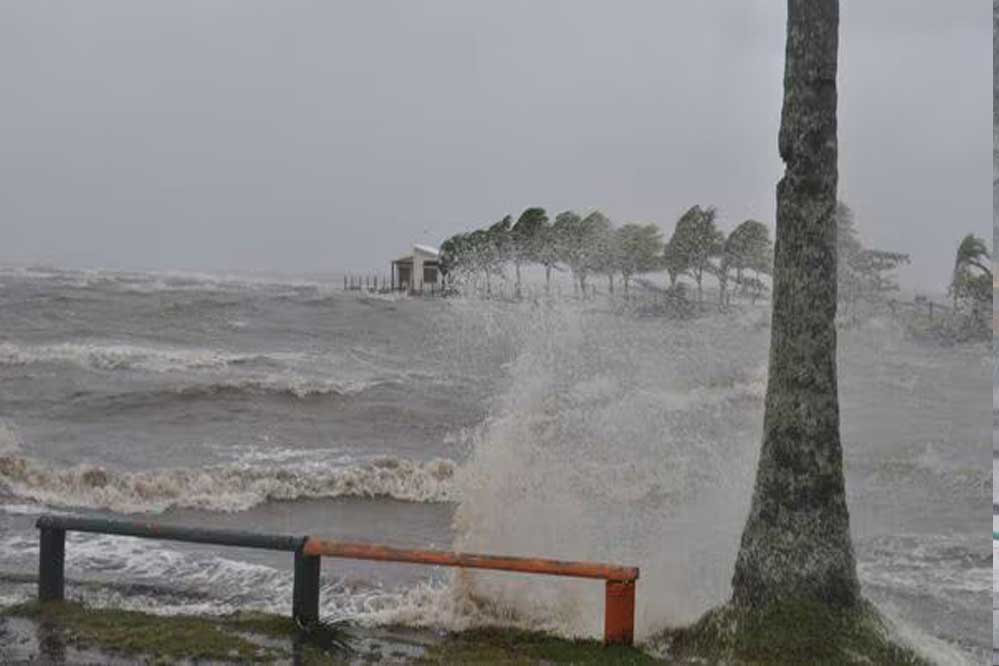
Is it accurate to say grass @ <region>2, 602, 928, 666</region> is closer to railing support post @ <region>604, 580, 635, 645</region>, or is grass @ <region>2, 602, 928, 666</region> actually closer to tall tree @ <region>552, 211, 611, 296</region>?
railing support post @ <region>604, 580, 635, 645</region>

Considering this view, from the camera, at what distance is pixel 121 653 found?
19.0 ft

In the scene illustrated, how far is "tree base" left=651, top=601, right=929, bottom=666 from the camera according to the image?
18.3 feet

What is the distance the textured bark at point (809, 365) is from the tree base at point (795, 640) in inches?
3.1

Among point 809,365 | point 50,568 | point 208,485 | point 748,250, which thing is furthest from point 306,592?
point 748,250

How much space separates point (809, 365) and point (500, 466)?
4.64 metres

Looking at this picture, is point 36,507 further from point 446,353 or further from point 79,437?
point 446,353

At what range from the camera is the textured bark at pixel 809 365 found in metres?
5.80

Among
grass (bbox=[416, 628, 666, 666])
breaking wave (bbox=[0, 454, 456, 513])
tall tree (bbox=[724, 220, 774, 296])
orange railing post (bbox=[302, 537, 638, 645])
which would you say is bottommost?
breaking wave (bbox=[0, 454, 456, 513])

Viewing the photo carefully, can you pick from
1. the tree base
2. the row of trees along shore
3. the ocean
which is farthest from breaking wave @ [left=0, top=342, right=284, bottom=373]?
the tree base

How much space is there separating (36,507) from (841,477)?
9.72m

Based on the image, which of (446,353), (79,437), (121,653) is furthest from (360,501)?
(446,353)

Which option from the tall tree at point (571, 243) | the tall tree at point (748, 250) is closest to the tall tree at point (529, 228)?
the tall tree at point (571, 243)

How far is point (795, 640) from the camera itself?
5.62 meters

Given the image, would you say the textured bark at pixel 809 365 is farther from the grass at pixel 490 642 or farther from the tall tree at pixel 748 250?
the tall tree at pixel 748 250
